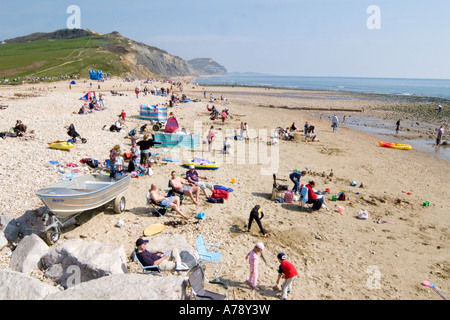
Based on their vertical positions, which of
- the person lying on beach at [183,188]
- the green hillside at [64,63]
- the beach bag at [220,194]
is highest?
the green hillside at [64,63]

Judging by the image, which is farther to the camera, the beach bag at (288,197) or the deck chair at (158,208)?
the beach bag at (288,197)

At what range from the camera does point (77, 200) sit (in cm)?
796

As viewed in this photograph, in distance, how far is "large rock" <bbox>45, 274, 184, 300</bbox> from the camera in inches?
187

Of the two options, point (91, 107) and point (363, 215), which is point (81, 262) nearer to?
point (363, 215)

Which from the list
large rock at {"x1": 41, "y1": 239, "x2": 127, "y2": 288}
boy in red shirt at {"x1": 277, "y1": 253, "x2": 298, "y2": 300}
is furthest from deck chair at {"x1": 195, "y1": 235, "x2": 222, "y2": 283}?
large rock at {"x1": 41, "y1": 239, "x2": 127, "y2": 288}

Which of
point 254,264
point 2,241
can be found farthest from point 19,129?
point 254,264

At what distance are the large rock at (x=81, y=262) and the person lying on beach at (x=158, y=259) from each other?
17.3 inches

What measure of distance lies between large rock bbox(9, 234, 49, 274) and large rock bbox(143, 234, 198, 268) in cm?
255

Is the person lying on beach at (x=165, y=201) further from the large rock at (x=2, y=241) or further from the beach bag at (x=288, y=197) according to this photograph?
the beach bag at (x=288, y=197)

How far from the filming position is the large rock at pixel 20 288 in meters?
5.22

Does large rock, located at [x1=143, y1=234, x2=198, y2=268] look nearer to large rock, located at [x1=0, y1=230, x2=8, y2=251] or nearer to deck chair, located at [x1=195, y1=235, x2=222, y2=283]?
deck chair, located at [x1=195, y1=235, x2=222, y2=283]

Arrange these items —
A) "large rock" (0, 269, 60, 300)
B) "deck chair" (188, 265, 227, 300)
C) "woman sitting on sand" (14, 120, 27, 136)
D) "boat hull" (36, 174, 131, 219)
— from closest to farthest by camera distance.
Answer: "large rock" (0, 269, 60, 300), "deck chair" (188, 265, 227, 300), "boat hull" (36, 174, 131, 219), "woman sitting on sand" (14, 120, 27, 136)

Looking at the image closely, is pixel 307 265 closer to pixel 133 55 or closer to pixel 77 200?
pixel 77 200

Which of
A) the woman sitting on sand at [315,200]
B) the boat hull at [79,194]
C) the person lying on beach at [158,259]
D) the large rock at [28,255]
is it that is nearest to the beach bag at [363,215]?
the woman sitting on sand at [315,200]
